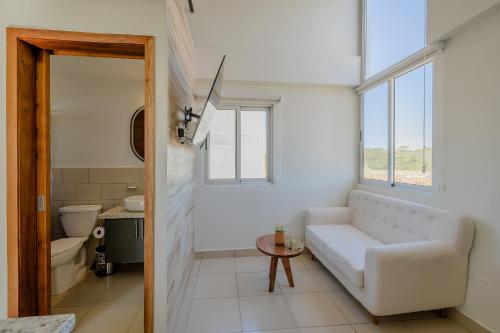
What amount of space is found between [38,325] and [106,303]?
6.16 feet

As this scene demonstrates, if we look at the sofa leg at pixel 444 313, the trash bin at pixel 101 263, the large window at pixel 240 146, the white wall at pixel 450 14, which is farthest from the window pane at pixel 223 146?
the sofa leg at pixel 444 313

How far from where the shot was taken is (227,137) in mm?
3299

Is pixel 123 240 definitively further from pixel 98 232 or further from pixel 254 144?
pixel 254 144

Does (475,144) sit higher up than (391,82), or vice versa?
→ (391,82)

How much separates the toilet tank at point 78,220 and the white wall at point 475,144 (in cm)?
368

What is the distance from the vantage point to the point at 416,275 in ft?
5.95

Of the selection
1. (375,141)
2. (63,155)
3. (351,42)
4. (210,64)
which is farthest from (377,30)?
(63,155)

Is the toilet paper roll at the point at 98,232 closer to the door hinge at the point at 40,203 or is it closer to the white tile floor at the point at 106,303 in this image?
the white tile floor at the point at 106,303

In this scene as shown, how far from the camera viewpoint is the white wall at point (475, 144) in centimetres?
170

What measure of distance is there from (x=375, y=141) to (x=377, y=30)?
1.54 m

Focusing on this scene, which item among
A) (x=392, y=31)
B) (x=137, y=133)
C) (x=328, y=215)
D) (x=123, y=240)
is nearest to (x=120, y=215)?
(x=123, y=240)

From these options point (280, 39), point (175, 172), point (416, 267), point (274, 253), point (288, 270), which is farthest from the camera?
point (280, 39)

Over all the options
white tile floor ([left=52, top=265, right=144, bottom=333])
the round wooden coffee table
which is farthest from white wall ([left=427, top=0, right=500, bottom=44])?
white tile floor ([left=52, top=265, right=144, bottom=333])

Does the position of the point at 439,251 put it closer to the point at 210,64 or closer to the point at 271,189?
the point at 271,189
